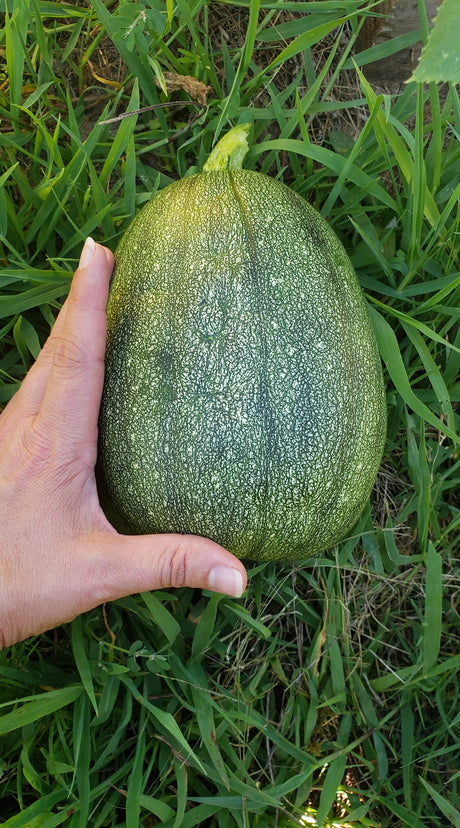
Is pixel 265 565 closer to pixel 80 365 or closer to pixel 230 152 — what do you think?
pixel 80 365

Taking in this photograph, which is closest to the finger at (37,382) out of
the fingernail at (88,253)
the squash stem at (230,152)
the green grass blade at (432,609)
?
the fingernail at (88,253)

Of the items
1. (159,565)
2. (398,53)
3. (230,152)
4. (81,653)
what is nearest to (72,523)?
(159,565)

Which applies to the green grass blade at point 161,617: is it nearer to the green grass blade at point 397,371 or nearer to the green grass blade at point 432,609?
the green grass blade at point 432,609

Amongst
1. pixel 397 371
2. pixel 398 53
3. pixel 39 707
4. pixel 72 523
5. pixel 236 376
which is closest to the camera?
pixel 236 376

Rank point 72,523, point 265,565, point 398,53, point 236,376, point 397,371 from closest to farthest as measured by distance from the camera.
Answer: point 236,376
point 72,523
point 397,371
point 265,565
point 398,53

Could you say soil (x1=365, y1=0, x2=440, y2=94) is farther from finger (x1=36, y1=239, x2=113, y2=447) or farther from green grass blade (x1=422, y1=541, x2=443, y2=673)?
green grass blade (x1=422, y1=541, x2=443, y2=673)

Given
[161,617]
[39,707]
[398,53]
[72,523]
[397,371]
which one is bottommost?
[39,707]

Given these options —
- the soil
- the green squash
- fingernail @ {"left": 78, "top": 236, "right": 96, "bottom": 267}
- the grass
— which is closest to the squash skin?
the green squash
